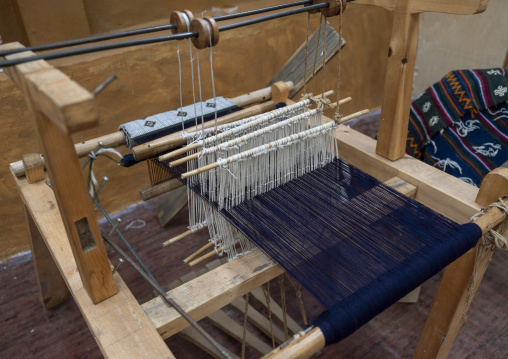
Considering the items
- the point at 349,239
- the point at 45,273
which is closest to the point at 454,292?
the point at 349,239

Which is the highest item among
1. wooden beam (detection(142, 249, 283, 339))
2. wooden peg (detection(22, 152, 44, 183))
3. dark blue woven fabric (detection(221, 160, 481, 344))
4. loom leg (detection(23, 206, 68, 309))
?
wooden peg (detection(22, 152, 44, 183))

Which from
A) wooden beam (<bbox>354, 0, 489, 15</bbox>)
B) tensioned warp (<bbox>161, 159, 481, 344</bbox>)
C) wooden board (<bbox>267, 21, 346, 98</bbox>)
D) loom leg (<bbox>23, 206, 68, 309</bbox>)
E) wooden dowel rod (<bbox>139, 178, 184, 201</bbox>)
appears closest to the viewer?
tensioned warp (<bbox>161, 159, 481, 344</bbox>)

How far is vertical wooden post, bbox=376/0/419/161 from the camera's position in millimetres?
1257

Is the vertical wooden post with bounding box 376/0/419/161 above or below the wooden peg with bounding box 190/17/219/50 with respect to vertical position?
below

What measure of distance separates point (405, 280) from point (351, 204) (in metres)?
0.29

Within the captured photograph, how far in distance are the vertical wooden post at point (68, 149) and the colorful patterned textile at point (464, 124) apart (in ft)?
5.33

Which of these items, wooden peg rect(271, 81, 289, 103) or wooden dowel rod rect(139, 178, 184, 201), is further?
wooden peg rect(271, 81, 289, 103)

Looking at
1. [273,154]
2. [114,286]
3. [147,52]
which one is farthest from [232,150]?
[147,52]

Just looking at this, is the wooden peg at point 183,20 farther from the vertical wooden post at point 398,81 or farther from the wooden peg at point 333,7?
the vertical wooden post at point 398,81

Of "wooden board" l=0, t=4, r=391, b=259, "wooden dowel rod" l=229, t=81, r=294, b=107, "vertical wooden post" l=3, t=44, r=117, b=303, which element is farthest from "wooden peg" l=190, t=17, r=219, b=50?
"wooden board" l=0, t=4, r=391, b=259

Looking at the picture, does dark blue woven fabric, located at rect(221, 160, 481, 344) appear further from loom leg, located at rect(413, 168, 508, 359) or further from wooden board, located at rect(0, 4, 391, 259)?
wooden board, located at rect(0, 4, 391, 259)

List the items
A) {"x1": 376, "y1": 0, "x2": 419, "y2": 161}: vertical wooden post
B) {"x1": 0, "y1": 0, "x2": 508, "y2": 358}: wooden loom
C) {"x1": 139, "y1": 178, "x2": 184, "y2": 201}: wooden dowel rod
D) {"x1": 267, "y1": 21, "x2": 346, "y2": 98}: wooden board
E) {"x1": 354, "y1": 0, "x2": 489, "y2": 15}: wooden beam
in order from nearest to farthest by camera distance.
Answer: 1. {"x1": 0, "y1": 0, "x2": 508, "y2": 358}: wooden loom
2. {"x1": 354, "y1": 0, "x2": 489, "y2": 15}: wooden beam
3. {"x1": 376, "y1": 0, "x2": 419, "y2": 161}: vertical wooden post
4. {"x1": 139, "y1": 178, "x2": 184, "y2": 201}: wooden dowel rod
5. {"x1": 267, "y1": 21, "x2": 346, "y2": 98}: wooden board

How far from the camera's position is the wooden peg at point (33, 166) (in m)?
1.35

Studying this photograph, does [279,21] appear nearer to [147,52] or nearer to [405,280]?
[147,52]
